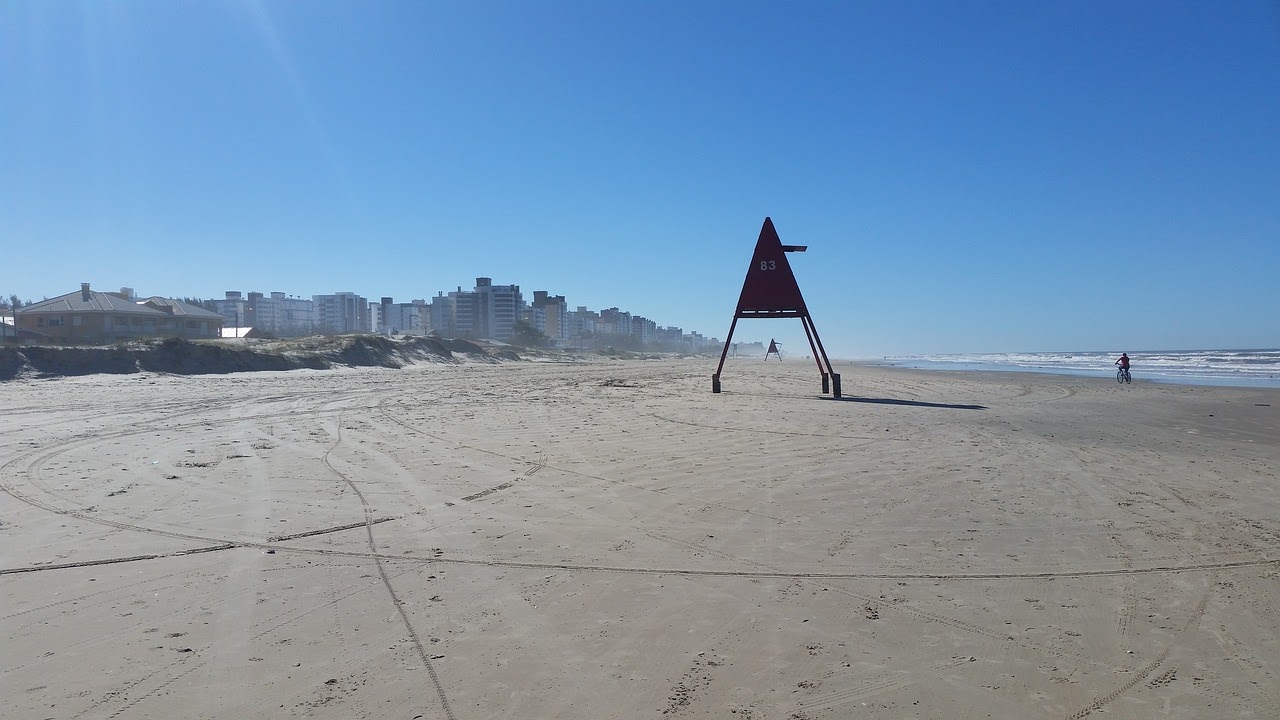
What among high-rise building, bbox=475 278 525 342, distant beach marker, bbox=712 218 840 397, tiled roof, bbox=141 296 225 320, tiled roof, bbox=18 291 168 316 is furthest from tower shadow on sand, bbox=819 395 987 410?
high-rise building, bbox=475 278 525 342

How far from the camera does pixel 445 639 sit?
3.66m

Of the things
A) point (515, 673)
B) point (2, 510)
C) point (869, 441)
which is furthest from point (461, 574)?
point (869, 441)

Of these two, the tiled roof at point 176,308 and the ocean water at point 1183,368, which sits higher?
the tiled roof at point 176,308

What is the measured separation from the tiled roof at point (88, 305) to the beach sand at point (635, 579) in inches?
1872

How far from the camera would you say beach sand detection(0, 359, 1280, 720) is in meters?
3.17

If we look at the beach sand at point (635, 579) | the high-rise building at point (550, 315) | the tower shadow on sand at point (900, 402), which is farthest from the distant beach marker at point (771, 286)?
the high-rise building at point (550, 315)

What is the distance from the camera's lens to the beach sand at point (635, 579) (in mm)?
3166

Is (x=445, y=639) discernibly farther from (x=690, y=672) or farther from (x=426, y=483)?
(x=426, y=483)

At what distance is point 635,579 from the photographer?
462 cm

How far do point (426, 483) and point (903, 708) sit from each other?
18.5ft

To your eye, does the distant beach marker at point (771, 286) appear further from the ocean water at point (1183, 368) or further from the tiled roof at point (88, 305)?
the tiled roof at point (88, 305)

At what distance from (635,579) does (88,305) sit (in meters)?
58.3

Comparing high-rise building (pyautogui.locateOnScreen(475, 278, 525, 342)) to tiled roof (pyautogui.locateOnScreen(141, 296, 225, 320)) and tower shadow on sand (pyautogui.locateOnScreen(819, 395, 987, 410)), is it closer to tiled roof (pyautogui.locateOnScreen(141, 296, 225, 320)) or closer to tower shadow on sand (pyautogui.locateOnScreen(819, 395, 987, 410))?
tiled roof (pyautogui.locateOnScreen(141, 296, 225, 320))

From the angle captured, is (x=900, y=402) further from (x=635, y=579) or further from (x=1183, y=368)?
(x=1183, y=368)
